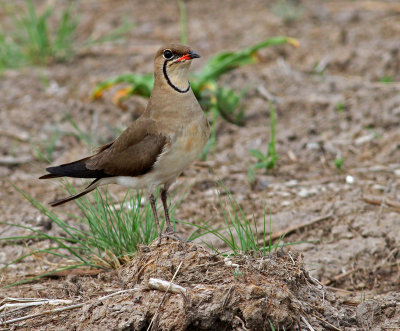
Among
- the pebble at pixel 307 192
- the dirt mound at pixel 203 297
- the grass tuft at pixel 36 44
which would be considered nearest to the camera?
the dirt mound at pixel 203 297

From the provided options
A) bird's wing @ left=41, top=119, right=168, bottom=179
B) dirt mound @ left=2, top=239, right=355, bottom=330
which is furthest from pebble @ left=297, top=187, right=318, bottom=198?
bird's wing @ left=41, top=119, right=168, bottom=179

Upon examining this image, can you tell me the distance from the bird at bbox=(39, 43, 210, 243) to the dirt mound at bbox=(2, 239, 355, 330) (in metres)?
0.40

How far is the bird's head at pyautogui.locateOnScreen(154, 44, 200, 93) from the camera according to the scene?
3.84m

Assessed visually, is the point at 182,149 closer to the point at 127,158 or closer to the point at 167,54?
the point at 127,158

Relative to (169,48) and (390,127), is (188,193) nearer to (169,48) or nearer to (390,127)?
(169,48)

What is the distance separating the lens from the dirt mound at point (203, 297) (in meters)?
3.11

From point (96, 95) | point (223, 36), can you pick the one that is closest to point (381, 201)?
point (96, 95)

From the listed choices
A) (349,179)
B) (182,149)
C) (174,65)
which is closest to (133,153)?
(182,149)

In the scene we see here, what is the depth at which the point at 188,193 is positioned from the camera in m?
5.29

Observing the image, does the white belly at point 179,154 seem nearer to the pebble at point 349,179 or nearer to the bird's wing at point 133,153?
the bird's wing at point 133,153

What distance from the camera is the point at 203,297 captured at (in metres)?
3.13

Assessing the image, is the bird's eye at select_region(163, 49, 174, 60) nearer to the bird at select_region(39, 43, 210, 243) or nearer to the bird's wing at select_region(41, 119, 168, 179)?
the bird at select_region(39, 43, 210, 243)

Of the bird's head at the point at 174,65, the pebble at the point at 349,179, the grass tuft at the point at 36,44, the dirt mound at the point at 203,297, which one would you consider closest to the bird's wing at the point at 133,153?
the bird's head at the point at 174,65

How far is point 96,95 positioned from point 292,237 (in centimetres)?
313
